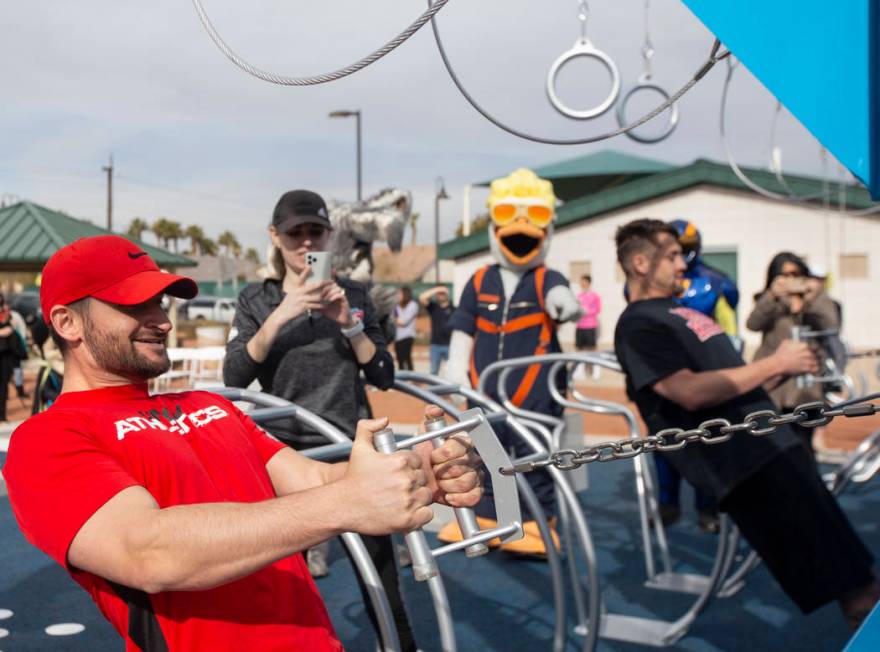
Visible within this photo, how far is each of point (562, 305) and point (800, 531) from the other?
2603 millimetres

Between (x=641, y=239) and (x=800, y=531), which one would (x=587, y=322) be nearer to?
(x=641, y=239)

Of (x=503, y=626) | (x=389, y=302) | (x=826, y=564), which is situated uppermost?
(x=389, y=302)

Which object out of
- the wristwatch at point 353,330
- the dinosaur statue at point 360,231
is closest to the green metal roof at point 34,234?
the dinosaur statue at point 360,231

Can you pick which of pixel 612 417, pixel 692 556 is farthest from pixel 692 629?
pixel 612 417

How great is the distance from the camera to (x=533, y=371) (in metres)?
5.32

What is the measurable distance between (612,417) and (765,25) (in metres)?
9.58

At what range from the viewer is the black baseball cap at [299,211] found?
11.0 feet

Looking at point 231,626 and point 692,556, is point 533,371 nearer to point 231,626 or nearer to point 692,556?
point 692,556

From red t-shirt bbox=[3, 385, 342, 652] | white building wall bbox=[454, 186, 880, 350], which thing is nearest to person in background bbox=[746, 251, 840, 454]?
red t-shirt bbox=[3, 385, 342, 652]

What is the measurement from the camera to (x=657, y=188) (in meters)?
22.1

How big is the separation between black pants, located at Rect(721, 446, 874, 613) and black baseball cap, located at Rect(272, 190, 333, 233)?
167cm

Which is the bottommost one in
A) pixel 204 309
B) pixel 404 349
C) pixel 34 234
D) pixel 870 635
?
pixel 870 635

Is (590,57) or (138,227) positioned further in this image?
(138,227)

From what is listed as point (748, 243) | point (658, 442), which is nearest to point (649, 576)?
point (658, 442)
